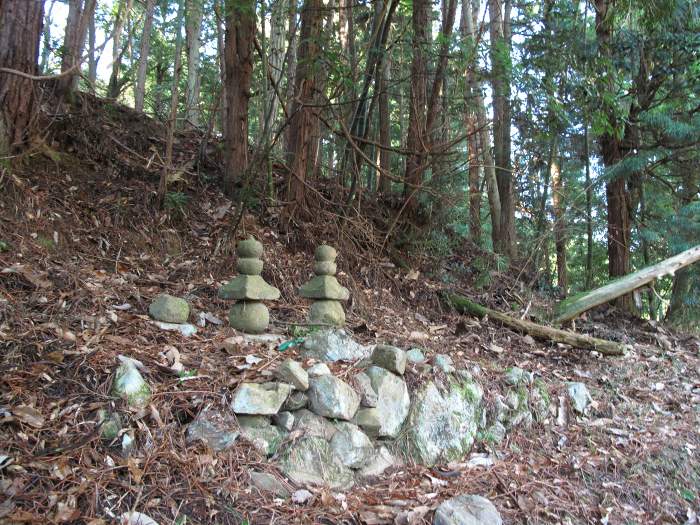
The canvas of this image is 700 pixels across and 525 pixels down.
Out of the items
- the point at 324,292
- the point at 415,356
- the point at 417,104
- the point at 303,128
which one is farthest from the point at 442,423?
the point at 417,104

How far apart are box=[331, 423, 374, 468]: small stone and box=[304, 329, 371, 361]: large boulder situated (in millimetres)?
601

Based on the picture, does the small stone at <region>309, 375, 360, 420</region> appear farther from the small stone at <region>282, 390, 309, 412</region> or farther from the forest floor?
the forest floor

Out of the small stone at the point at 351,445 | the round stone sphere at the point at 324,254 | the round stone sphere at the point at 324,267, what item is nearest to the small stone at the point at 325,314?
the round stone sphere at the point at 324,267

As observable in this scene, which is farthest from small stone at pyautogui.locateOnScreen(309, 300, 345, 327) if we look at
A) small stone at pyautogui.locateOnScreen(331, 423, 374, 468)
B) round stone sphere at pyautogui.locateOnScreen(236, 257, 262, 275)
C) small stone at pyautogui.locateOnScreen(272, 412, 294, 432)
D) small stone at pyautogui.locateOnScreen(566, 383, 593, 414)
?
small stone at pyautogui.locateOnScreen(566, 383, 593, 414)

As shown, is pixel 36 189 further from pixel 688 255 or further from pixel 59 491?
pixel 688 255

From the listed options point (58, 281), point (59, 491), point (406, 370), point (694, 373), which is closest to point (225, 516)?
point (59, 491)

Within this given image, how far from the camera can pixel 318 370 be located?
3348 mm

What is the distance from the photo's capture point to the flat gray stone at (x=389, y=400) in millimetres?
3465

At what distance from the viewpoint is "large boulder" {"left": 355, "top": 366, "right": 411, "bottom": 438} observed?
11.1 ft

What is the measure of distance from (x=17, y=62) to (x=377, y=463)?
479 cm

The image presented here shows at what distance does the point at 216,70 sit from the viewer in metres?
A: 12.5

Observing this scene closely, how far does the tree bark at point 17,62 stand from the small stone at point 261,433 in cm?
364

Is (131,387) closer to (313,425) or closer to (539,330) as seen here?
(313,425)

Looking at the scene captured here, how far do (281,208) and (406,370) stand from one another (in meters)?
2.93
